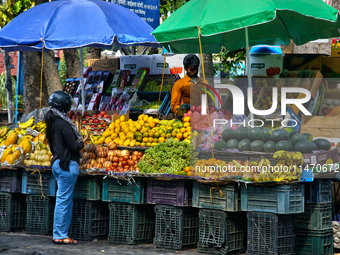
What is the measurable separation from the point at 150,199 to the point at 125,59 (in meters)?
6.53

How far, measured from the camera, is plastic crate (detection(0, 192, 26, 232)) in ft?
26.2

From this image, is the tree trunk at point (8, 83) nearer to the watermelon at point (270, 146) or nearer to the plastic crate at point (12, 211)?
the plastic crate at point (12, 211)

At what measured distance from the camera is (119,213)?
7113 millimetres

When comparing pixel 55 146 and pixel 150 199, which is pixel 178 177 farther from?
pixel 55 146

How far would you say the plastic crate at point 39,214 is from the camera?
770 centimetres

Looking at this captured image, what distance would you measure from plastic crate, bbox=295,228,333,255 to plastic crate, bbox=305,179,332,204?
17.1 inches

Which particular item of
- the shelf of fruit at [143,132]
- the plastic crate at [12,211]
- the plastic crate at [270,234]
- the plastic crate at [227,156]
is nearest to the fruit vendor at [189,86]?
the shelf of fruit at [143,132]

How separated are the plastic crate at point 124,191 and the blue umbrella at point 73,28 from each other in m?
2.90

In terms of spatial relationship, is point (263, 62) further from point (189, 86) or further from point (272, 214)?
point (272, 214)

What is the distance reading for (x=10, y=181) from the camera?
792 centimetres

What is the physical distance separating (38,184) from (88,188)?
991 mm

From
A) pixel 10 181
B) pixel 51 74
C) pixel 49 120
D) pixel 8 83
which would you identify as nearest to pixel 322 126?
pixel 49 120

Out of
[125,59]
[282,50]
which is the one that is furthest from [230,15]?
[282,50]

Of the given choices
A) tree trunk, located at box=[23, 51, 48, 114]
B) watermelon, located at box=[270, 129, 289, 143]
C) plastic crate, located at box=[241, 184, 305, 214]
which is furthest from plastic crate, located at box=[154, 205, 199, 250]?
tree trunk, located at box=[23, 51, 48, 114]
